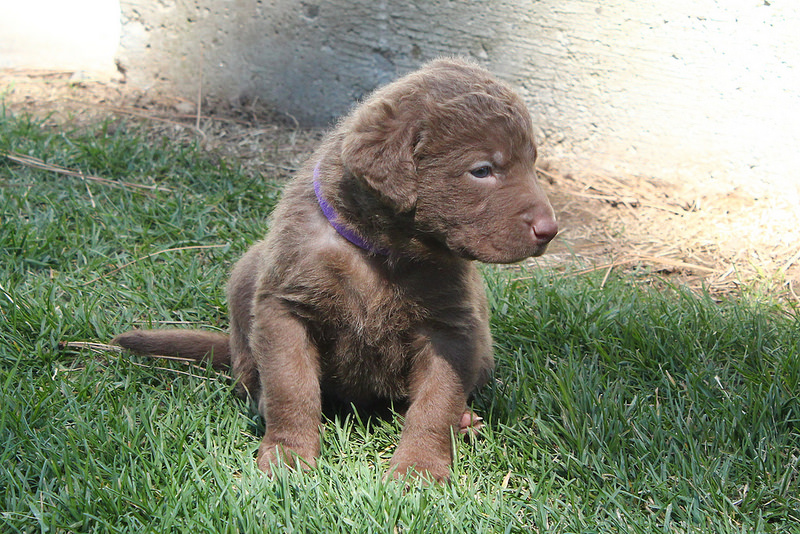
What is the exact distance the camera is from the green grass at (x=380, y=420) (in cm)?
233

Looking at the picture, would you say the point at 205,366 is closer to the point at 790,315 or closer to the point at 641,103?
the point at 790,315

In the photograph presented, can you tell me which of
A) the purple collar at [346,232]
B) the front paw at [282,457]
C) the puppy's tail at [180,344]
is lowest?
the puppy's tail at [180,344]

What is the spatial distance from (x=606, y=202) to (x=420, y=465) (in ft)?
9.61

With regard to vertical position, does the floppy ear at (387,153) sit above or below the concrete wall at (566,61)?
above

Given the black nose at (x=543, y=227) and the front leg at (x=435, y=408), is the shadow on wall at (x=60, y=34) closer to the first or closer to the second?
the front leg at (x=435, y=408)

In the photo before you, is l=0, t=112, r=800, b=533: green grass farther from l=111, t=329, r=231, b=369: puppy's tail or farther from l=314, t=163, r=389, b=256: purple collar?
l=314, t=163, r=389, b=256: purple collar

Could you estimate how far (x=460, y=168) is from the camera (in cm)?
244

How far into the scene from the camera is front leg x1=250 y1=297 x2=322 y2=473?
Answer: 2.63 m

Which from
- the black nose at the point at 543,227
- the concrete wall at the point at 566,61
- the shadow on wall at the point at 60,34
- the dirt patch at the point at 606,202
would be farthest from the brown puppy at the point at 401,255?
the shadow on wall at the point at 60,34

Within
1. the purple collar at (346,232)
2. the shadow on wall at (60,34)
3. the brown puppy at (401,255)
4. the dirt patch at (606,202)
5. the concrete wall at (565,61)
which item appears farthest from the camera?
the shadow on wall at (60,34)

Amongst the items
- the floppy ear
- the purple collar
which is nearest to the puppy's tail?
the purple collar

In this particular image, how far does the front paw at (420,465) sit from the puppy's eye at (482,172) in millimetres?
957

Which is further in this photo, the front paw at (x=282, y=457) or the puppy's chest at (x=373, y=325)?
the puppy's chest at (x=373, y=325)

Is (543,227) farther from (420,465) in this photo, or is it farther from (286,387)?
(286,387)
